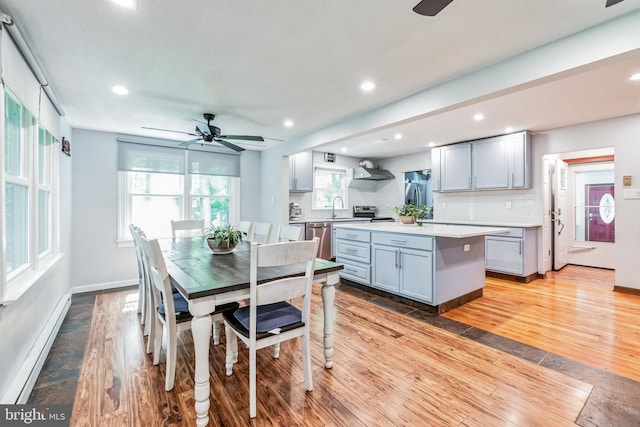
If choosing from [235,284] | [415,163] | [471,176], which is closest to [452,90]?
[235,284]

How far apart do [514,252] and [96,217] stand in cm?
620

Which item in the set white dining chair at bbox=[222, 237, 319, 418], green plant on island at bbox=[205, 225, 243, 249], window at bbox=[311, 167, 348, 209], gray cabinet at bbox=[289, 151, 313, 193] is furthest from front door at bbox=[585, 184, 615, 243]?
green plant on island at bbox=[205, 225, 243, 249]

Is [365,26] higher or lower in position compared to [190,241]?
higher

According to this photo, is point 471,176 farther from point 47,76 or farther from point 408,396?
point 47,76

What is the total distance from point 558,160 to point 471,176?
169 cm


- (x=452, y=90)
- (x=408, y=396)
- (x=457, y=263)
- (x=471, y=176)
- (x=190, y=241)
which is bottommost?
(x=408, y=396)

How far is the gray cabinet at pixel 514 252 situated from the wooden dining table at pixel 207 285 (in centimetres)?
367

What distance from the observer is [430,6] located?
1.23m

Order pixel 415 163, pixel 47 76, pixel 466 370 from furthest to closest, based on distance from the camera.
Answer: pixel 415 163 → pixel 47 76 → pixel 466 370

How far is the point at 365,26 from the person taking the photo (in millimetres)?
1794

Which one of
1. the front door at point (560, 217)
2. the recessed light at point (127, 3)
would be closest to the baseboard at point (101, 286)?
the recessed light at point (127, 3)

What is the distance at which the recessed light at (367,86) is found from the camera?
2.60m

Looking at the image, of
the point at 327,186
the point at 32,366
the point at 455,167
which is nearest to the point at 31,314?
the point at 32,366

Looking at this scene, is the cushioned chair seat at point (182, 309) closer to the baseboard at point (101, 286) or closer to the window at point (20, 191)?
the window at point (20, 191)
